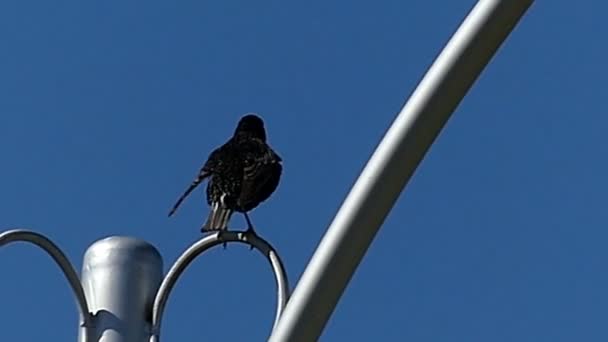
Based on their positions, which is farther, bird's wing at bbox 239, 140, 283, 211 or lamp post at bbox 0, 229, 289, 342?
bird's wing at bbox 239, 140, 283, 211

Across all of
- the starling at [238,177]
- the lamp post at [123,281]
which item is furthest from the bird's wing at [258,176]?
the lamp post at [123,281]

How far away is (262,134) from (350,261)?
17.0ft

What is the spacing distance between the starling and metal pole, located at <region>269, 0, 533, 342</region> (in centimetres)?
357

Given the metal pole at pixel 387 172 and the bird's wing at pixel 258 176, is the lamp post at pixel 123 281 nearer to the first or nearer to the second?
the metal pole at pixel 387 172

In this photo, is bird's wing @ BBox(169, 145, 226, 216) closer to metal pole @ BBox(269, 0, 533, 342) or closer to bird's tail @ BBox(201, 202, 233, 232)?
bird's tail @ BBox(201, 202, 233, 232)

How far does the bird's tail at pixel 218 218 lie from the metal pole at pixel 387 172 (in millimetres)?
3459

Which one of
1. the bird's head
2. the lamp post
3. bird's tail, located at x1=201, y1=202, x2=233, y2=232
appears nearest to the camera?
the lamp post

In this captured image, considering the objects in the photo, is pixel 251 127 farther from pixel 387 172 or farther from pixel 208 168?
pixel 387 172

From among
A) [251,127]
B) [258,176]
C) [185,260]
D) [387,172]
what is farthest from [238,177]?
[387,172]

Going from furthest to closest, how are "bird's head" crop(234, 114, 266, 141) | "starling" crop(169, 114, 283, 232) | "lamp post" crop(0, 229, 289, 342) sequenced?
"bird's head" crop(234, 114, 266, 141)
"starling" crop(169, 114, 283, 232)
"lamp post" crop(0, 229, 289, 342)

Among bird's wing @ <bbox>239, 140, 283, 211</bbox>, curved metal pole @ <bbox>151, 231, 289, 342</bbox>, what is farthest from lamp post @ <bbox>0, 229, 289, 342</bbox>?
bird's wing @ <bbox>239, 140, 283, 211</bbox>

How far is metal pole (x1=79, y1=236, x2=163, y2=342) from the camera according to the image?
611 centimetres

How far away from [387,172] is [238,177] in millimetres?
4089

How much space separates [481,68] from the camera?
175 inches
